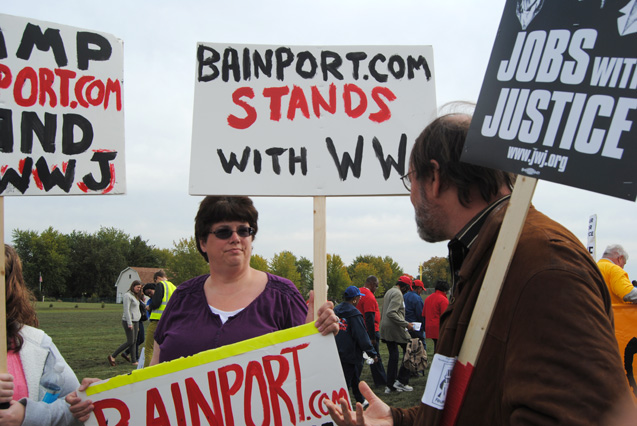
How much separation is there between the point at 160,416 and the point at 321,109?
1.86m

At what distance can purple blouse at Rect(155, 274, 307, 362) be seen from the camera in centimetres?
270

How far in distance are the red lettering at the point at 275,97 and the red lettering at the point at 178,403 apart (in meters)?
1.56

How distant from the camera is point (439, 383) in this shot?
148cm

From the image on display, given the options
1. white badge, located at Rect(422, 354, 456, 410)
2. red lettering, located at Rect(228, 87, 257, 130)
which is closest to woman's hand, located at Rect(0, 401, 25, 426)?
red lettering, located at Rect(228, 87, 257, 130)

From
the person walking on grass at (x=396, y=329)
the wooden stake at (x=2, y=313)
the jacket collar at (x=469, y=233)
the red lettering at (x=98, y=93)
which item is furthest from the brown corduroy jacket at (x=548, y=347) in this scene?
the person walking on grass at (x=396, y=329)

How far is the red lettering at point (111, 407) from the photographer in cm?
253

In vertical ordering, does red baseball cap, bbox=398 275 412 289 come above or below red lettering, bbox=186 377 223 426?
below

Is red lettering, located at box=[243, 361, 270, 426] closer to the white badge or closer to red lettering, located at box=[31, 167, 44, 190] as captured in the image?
the white badge

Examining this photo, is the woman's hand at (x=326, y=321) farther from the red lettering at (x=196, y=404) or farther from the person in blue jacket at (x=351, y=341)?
the person in blue jacket at (x=351, y=341)

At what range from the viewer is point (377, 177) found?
298 centimetres

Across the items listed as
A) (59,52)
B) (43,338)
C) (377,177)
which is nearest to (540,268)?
(377,177)

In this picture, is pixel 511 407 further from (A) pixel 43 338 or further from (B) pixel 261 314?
(A) pixel 43 338

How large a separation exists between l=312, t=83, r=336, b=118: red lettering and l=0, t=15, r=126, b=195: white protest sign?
1.11 meters

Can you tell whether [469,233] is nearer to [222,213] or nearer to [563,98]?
[563,98]
